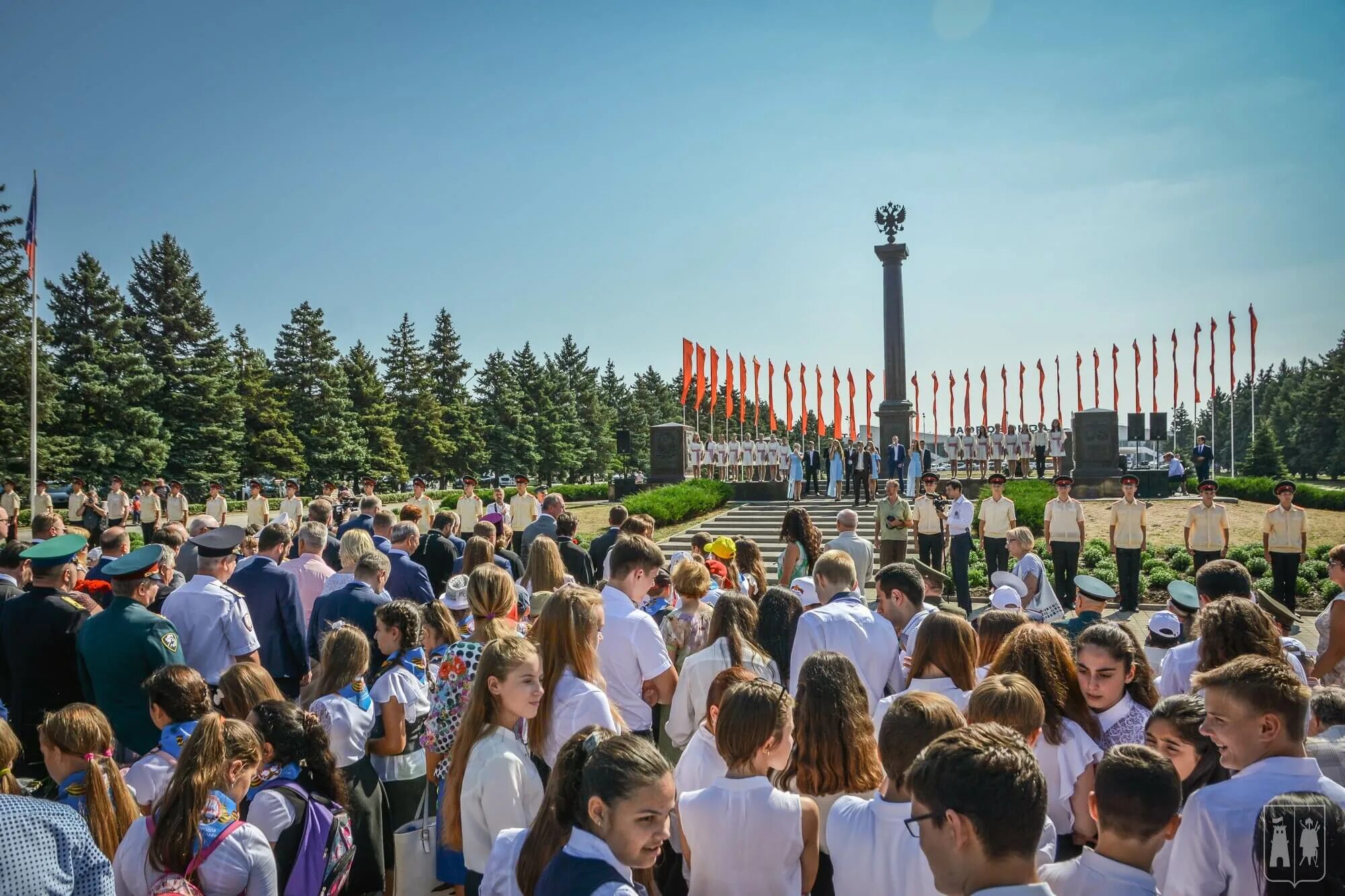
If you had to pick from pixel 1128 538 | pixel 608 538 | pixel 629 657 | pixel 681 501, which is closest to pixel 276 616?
pixel 629 657

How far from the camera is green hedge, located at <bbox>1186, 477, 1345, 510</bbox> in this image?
2491cm

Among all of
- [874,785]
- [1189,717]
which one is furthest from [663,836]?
[1189,717]

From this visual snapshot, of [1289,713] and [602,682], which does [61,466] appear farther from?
[1289,713]

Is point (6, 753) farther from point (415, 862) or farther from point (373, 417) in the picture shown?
point (373, 417)

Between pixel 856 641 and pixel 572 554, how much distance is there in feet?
17.3

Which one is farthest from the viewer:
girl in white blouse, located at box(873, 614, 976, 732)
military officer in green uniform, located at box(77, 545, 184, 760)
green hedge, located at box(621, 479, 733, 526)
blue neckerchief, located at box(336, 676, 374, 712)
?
green hedge, located at box(621, 479, 733, 526)

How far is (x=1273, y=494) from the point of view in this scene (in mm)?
25219

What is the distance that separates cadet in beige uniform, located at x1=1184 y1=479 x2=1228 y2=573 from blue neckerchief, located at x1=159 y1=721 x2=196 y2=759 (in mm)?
12814

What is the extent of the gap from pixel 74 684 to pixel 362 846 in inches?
123

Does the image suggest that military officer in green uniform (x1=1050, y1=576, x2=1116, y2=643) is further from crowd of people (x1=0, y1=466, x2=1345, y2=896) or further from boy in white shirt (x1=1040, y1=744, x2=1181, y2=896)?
boy in white shirt (x1=1040, y1=744, x2=1181, y2=896)

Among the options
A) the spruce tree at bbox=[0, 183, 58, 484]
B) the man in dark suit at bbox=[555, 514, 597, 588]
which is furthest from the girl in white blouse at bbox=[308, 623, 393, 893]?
the spruce tree at bbox=[0, 183, 58, 484]

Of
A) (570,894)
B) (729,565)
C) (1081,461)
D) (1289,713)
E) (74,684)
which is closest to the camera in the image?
(570,894)

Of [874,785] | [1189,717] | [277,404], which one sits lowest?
[874,785]

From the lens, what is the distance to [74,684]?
19.9 ft
